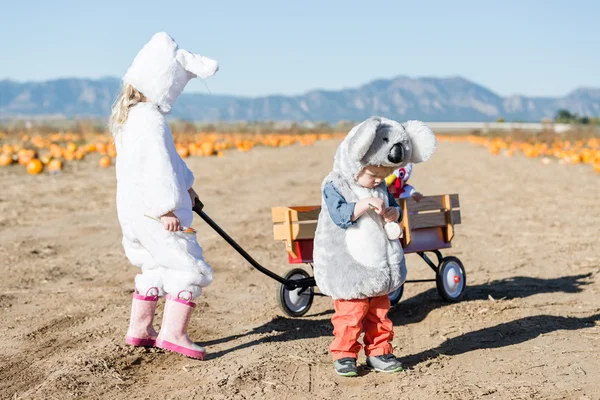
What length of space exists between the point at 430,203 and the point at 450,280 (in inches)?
25.6

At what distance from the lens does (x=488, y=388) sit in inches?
158

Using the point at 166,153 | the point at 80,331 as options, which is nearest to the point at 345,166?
the point at 166,153

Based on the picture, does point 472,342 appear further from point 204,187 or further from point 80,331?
point 204,187

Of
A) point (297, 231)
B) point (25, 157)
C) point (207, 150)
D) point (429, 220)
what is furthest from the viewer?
point (207, 150)

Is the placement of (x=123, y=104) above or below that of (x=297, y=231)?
above

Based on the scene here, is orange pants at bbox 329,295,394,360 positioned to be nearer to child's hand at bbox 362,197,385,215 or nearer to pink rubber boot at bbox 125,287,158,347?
child's hand at bbox 362,197,385,215

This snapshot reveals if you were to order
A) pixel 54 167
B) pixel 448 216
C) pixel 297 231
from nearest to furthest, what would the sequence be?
pixel 297 231, pixel 448 216, pixel 54 167

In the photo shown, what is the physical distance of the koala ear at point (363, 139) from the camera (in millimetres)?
4094

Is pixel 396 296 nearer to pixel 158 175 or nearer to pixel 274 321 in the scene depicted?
pixel 274 321

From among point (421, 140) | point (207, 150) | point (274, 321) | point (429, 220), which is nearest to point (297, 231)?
point (274, 321)

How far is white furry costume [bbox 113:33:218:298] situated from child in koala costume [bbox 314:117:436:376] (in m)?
0.79

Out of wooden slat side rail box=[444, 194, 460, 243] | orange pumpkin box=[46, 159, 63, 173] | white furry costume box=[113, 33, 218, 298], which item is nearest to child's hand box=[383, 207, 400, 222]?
white furry costume box=[113, 33, 218, 298]

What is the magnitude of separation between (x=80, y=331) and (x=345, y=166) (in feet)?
7.15

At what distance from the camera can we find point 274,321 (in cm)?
559
